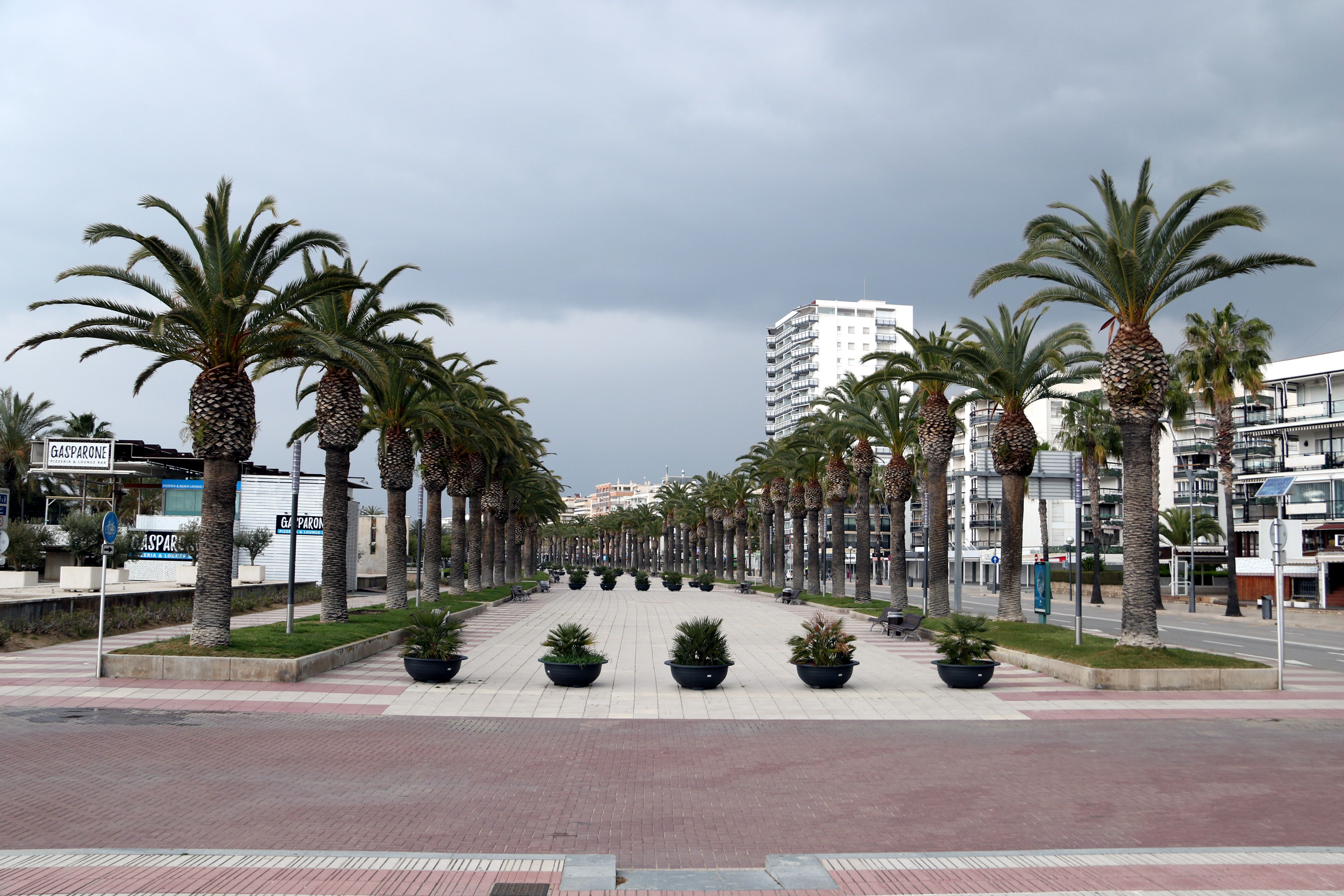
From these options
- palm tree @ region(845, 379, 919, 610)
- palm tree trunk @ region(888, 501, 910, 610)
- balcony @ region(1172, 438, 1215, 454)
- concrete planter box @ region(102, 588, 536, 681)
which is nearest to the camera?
concrete planter box @ region(102, 588, 536, 681)

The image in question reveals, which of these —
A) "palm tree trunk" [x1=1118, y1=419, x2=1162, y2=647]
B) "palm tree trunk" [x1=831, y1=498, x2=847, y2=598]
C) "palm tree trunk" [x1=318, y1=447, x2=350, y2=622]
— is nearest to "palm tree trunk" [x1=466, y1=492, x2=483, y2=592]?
"palm tree trunk" [x1=831, y1=498, x2=847, y2=598]

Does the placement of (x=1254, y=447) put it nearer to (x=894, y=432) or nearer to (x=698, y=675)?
(x=894, y=432)

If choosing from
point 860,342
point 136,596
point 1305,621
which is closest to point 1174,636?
point 1305,621

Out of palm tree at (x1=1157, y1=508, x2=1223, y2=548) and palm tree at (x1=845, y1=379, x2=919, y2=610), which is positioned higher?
palm tree at (x1=845, y1=379, x2=919, y2=610)

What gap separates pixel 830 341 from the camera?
145250mm

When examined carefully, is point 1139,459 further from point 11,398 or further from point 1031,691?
point 11,398

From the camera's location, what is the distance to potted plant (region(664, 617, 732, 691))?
52.3ft

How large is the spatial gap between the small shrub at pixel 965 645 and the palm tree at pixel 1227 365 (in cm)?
3066

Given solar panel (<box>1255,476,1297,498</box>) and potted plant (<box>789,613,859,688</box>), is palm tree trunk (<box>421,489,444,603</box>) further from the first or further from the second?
solar panel (<box>1255,476,1297,498</box>)

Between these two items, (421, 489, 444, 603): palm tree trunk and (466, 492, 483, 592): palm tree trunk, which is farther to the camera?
(466, 492, 483, 592): palm tree trunk

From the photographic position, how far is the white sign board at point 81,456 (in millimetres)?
48156

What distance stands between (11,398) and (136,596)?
121ft

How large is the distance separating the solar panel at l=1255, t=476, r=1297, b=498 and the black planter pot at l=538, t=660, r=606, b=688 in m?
30.1

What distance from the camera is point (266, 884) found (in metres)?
6.31
